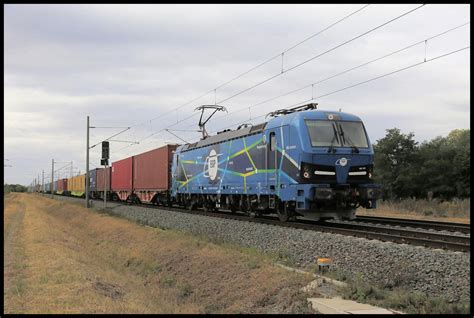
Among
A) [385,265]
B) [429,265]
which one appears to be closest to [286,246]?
[385,265]

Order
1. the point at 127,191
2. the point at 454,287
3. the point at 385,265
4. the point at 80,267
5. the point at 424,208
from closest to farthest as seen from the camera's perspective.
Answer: the point at 454,287 → the point at 385,265 → the point at 80,267 → the point at 424,208 → the point at 127,191

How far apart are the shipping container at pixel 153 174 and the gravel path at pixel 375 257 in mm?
17734

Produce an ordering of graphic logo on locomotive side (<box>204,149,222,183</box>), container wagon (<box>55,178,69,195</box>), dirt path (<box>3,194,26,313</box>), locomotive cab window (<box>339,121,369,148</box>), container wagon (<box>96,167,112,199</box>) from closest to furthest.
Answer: dirt path (<box>3,194,26,313</box>)
locomotive cab window (<box>339,121,369,148</box>)
graphic logo on locomotive side (<box>204,149,222,183</box>)
container wagon (<box>96,167,112,199</box>)
container wagon (<box>55,178,69,195</box>)

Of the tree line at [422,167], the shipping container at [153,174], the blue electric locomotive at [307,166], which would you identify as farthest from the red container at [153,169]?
the tree line at [422,167]

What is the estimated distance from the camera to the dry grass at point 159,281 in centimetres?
886

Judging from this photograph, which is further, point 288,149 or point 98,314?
point 288,149

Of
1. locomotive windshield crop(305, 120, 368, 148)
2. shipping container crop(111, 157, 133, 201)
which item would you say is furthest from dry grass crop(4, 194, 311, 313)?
shipping container crop(111, 157, 133, 201)

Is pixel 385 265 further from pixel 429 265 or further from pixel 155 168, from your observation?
pixel 155 168

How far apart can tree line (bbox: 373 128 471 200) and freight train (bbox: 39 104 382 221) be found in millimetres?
32832

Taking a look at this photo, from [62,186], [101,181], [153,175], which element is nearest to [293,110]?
[153,175]

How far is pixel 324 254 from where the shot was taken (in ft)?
36.6

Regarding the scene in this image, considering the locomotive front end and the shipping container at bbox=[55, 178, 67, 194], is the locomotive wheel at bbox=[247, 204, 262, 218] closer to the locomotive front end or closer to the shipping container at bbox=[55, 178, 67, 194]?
the locomotive front end

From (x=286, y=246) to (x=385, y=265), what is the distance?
11.3ft

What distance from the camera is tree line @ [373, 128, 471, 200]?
50.7m
